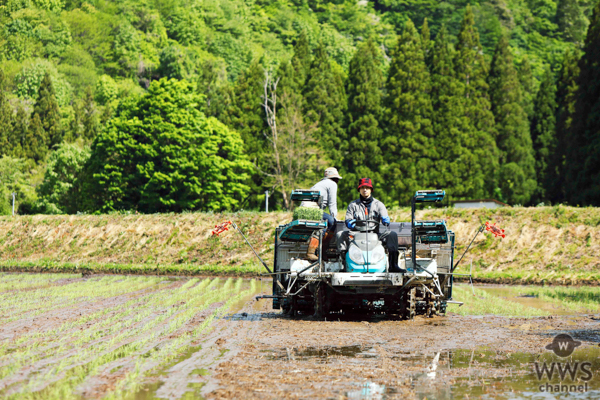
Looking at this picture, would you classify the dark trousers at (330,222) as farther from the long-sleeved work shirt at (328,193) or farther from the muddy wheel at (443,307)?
the muddy wheel at (443,307)

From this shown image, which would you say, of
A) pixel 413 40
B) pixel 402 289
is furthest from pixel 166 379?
pixel 413 40

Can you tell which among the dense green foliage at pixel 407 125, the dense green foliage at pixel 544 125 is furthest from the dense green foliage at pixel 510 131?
→ the dense green foliage at pixel 407 125

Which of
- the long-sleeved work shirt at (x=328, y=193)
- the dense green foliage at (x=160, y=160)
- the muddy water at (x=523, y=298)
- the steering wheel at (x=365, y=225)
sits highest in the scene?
the dense green foliage at (x=160, y=160)

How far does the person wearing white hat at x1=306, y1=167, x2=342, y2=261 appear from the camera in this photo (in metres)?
14.9

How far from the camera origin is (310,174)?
60438 mm

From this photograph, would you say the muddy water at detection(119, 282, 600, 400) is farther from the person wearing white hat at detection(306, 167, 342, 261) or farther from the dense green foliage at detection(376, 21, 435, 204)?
the dense green foliage at detection(376, 21, 435, 204)

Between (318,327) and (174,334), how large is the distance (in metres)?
2.48

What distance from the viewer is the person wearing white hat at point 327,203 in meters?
14.9

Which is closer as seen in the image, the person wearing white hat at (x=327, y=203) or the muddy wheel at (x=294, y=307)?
the person wearing white hat at (x=327, y=203)

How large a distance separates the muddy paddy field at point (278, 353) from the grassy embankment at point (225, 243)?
1497 cm

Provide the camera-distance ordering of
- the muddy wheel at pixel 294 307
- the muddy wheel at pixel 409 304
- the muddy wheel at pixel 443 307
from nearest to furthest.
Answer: the muddy wheel at pixel 409 304, the muddy wheel at pixel 294 307, the muddy wheel at pixel 443 307

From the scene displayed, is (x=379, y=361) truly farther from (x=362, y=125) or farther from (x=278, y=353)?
(x=362, y=125)

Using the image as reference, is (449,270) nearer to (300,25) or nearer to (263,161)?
(263,161)

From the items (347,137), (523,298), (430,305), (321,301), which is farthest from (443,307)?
(347,137)
